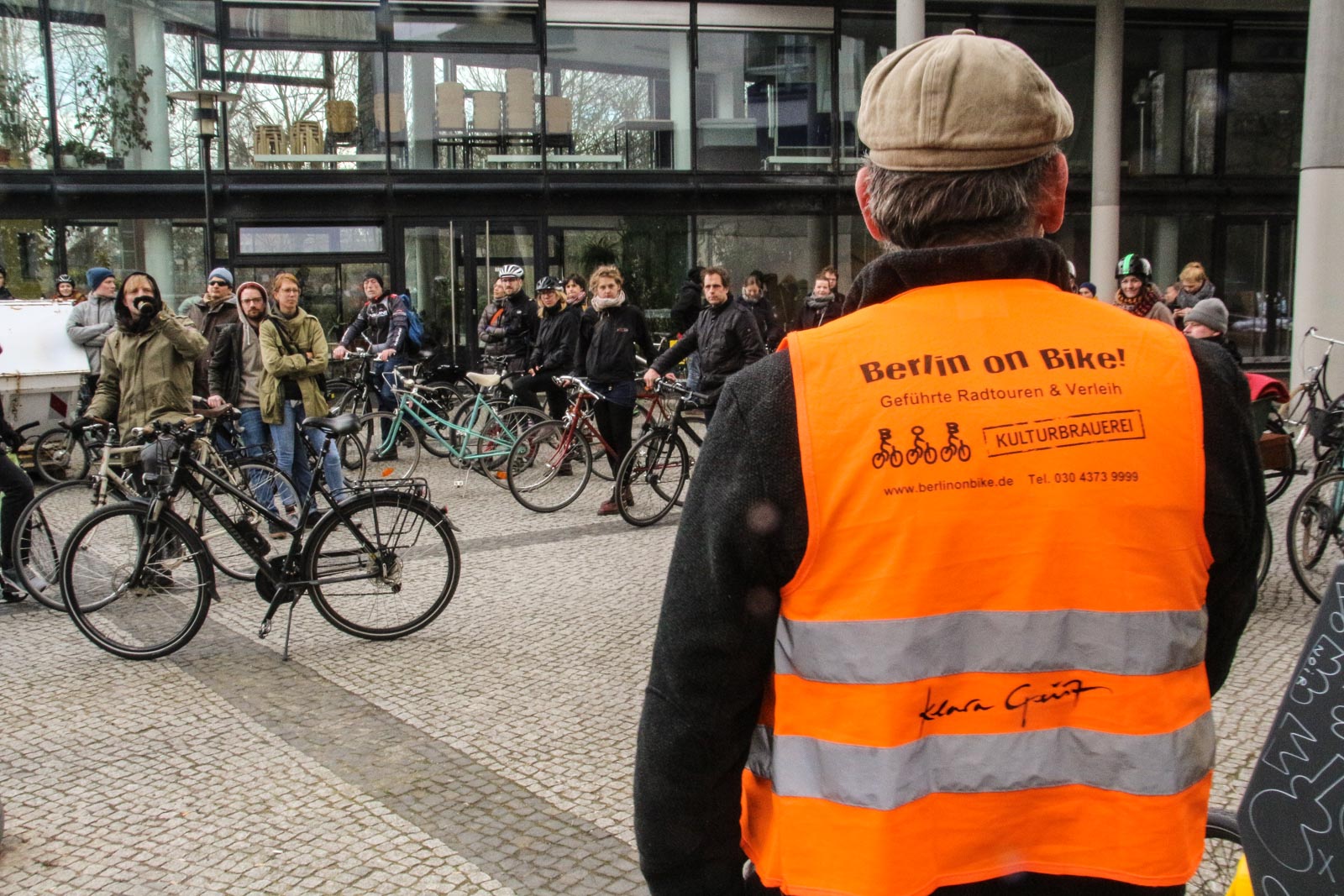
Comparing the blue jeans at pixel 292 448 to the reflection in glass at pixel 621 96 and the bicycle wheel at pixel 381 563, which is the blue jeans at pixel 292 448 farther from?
the reflection in glass at pixel 621 96

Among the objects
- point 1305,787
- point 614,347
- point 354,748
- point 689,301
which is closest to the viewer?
point 1305,787

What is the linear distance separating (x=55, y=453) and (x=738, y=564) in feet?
38.0

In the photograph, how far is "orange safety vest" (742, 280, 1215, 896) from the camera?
1.37 metres

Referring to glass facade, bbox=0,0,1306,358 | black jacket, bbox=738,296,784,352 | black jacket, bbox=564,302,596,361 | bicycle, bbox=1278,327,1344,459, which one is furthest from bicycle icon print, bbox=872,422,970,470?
glass facade, bbox=0,0,1306,358

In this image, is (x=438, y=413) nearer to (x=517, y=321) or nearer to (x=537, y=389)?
A: (x=537, y=389)

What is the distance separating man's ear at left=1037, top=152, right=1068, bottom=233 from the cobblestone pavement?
2.51 m

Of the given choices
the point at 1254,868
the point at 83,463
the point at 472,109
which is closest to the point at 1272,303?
the point at 472,109

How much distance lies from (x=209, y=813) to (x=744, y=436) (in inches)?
127

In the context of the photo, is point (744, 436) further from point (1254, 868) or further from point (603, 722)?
point (603, 722)

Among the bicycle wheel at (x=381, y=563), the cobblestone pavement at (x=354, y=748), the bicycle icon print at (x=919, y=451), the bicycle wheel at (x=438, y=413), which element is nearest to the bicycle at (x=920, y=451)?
the bicycle icon print at (x=919, y=451)

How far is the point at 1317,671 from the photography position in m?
1.69

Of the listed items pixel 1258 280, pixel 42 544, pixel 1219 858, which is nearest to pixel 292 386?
pixel 42 544

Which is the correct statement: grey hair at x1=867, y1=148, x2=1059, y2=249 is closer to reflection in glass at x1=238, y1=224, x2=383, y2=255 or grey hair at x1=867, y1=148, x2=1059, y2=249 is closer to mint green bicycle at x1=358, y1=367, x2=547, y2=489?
mint green bicycle at x1=358, y1=367, x2=547, y2=489

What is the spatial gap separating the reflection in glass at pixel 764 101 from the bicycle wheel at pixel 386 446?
27.6 feet
